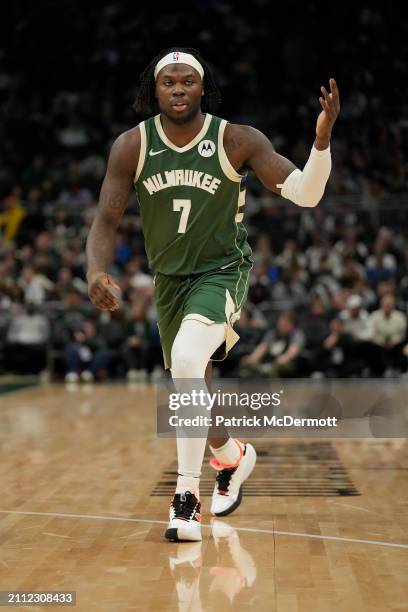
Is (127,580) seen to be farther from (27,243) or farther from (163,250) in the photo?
(27,243)

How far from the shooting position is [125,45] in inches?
915

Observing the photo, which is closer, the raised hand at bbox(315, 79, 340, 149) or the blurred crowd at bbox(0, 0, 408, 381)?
the raised hand at bbox(315, 79, 340, 149)

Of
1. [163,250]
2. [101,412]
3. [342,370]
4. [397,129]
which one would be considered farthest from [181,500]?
[397,129]

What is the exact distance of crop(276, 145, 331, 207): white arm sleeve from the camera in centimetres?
537

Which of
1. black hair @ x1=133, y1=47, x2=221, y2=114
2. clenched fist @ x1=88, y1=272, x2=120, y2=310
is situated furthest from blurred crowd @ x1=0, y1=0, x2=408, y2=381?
clenched fist @ x1=88, y1=272, x2=120, y2=310

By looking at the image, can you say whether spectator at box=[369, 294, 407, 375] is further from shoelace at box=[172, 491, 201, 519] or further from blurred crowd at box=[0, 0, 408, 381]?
shoelace at box=[172, 491, 201, 519]

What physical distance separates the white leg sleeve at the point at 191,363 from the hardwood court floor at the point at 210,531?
1.22ft

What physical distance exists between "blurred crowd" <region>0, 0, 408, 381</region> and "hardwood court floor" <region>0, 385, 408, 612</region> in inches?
279

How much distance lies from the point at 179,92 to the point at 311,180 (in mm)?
864

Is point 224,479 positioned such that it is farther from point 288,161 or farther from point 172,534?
point 288,161

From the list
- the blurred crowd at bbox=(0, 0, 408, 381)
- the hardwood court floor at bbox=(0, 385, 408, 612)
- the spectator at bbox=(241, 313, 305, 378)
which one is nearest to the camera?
the hardwood court floor at bbox=(0, 385, 408, 612)

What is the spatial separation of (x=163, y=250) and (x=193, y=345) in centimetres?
63

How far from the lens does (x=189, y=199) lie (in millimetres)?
5750

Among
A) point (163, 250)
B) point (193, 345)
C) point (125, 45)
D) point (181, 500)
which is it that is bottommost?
point (181, 500)
